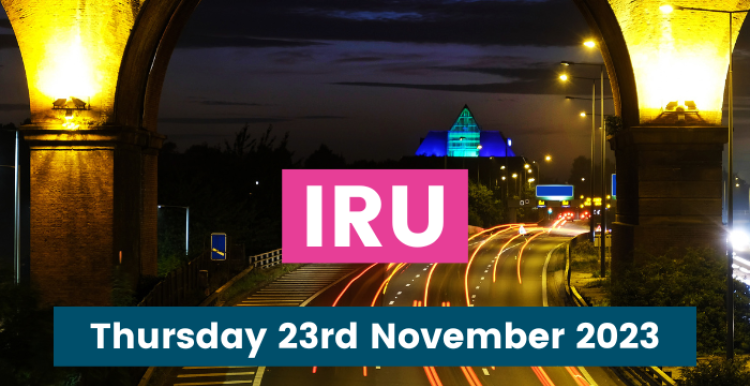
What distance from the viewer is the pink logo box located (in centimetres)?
2420

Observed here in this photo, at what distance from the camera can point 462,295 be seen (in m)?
35.8

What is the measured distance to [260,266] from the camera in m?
45.7

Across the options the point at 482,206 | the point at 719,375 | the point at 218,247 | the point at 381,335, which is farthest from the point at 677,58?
the point at 482,206

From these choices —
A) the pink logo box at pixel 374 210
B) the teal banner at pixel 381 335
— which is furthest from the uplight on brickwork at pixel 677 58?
the teal banner at pixel 381 335

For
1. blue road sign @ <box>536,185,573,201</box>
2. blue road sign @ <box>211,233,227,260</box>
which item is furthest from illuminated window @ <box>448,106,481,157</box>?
blue road sign @ <box>211,233,227,260</box>

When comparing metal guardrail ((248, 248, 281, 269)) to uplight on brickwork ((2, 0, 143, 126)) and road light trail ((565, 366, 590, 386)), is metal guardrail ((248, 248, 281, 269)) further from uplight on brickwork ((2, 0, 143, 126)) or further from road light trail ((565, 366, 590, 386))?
road light trail ((565, 366, 590, 386))

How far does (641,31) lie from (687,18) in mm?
1276

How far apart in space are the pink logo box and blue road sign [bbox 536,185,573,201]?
6670 centimetres

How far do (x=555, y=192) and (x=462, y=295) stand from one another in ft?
194

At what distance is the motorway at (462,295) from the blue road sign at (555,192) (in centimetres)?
1328

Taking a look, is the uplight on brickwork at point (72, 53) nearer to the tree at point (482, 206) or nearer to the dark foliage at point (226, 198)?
the dark foliage at point (226, 198)

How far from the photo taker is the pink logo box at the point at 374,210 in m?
24.2

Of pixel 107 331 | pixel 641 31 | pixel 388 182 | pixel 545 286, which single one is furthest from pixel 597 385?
pixel 545 286

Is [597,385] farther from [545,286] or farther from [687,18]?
[545,286]
